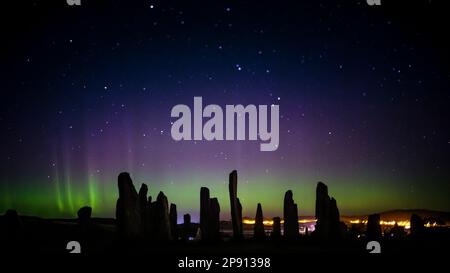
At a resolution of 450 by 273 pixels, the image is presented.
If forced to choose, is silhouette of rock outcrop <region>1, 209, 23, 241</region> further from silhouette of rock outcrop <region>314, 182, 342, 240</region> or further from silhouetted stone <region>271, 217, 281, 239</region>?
silhouette of rock outcrop <region>314, 182, 342, 240</region>

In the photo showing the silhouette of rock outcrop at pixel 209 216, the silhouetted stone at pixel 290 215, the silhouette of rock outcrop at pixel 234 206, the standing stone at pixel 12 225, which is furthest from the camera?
the silhouetted stone at pixel 290 215

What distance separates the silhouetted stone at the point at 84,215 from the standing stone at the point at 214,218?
7.75m

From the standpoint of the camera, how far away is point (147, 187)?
29047 mm

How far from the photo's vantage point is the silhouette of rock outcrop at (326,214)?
28.8 m

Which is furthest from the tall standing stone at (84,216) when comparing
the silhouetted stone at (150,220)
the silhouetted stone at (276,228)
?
the silhouetted stone at (276,228)

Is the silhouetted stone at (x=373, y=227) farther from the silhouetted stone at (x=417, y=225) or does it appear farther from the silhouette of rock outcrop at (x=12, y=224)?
the silhouette of rock outcrop at (x=12, y=224)

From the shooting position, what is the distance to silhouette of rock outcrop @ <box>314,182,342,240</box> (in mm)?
28750

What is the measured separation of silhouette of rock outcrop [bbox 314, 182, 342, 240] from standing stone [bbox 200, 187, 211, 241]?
689 centimetres

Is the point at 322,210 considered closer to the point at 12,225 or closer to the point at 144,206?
the point at 144,206

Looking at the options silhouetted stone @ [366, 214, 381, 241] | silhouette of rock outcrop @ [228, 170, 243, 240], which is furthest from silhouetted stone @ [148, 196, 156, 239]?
silhouetted stone @ [366, 214, 381, 241]

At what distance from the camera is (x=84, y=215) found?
29.0m

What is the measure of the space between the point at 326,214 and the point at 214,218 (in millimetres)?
7107
